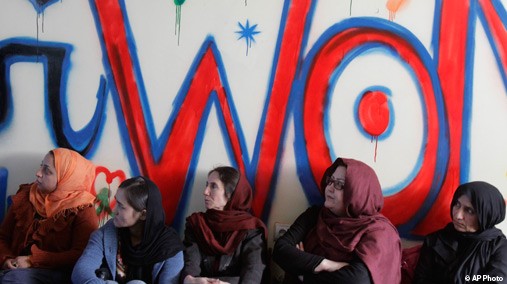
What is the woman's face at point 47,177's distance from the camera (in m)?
2.71

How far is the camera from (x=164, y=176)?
292cm

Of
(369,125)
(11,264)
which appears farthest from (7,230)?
(369,125)

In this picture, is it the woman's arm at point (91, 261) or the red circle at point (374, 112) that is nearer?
the woman's arm at point (91, 261)

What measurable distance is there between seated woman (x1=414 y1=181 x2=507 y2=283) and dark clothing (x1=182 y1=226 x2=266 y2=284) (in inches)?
27.5

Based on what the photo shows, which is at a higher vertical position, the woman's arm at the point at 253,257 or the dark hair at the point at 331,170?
the dark hair at the point at 331,170

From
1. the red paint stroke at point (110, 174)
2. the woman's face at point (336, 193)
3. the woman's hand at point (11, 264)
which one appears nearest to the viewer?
the woman's face at point (336, 193)

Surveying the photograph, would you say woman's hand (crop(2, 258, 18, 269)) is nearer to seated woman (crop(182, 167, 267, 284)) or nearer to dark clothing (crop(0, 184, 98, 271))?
dark clothing (crop(0, 184, 98, 271))

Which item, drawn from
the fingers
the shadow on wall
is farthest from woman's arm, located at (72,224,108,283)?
the fingers

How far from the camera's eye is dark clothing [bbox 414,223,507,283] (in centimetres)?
233

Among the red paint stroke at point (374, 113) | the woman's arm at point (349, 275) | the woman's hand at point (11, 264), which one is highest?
the red paint stroke at point (374, 113)

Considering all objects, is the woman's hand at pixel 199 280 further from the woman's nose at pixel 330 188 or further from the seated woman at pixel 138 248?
the woman's nose at pixel 330 188

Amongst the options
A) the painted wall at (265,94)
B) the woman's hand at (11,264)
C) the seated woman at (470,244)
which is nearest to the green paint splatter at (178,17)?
the painted wall at (265,94)

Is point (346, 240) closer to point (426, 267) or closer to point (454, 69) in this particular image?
point (426, 267)

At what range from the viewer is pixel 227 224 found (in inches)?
101
